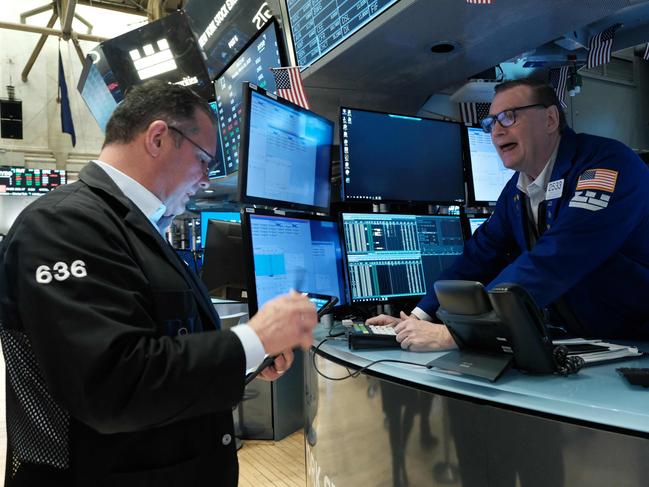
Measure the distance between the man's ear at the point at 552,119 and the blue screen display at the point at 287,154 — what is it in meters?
0.89

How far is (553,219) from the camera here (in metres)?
1.71

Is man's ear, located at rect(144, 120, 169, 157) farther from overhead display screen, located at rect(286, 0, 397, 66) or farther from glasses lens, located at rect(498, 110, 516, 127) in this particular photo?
overhead display screen, located at rect(286, 0, 397, 66)

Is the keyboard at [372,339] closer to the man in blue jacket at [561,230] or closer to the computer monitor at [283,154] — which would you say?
the man in blue jacket at [561,230]

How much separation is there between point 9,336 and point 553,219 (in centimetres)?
160

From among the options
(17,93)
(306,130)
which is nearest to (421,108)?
(306,130)

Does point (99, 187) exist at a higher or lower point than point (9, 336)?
higher

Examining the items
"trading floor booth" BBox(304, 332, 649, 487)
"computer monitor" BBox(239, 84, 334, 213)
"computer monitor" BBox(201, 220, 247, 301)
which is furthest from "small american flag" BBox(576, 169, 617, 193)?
"computer monitor" BBox(201, 220, 247, 301)

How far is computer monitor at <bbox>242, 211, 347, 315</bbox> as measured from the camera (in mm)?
1734

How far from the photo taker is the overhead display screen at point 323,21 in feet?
7.62

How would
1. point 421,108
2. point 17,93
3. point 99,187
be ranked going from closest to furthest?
point 99,187 → point 421,108 → point 17,93

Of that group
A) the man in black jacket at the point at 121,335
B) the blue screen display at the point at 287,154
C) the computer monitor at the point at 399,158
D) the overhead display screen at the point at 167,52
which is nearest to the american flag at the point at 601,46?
→ the computer monitor at the point at 399,158

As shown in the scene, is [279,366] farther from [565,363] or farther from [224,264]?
[224,264]

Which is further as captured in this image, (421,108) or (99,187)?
(421,108)

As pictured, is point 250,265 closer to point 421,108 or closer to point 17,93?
point 421,108
